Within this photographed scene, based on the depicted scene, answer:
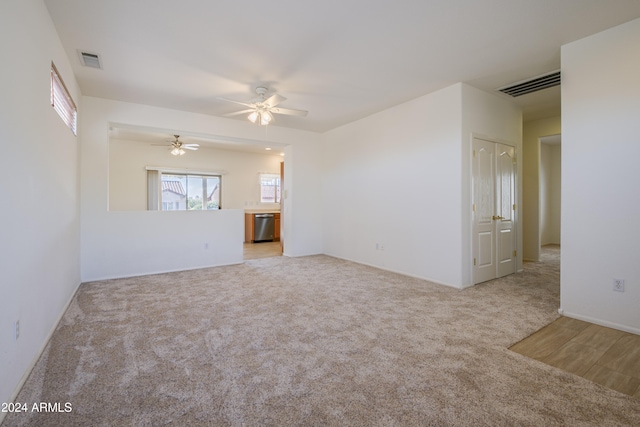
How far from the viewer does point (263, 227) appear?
8.66 meters

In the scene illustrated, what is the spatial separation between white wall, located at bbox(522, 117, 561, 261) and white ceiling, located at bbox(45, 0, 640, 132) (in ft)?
6.33

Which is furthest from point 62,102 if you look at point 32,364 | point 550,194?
point 550,194

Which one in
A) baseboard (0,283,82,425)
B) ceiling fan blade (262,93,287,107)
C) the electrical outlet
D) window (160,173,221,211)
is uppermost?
ceiling fan blade (262,93,287,107)

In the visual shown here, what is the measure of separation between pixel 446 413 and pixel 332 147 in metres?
5.39

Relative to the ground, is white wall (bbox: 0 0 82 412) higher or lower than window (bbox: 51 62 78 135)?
lower

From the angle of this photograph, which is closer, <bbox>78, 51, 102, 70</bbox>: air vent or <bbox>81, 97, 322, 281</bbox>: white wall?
<bbox>78, 51, 102, 70</bbox>: air vent

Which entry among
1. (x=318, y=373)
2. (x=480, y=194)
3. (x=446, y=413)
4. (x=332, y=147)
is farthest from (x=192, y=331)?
(x=332, y=147)

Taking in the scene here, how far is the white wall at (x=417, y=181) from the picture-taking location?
3947mm

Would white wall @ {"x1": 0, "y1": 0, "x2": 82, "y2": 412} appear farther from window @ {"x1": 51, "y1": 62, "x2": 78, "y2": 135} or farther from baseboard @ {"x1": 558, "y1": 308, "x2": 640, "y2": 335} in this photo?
baseboard @ {"x1": 558, "y1": 308, "x2": 640, "y2": 335}

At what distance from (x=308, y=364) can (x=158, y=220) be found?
3938mm

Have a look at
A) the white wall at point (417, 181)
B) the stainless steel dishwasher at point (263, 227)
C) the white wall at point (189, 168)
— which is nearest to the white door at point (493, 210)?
the white wall at point (417, 181)

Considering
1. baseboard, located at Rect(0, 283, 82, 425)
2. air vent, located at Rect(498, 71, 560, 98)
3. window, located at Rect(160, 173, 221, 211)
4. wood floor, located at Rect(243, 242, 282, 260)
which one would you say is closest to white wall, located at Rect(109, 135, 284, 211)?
window, located at Rect(160, 173, 221, 211)

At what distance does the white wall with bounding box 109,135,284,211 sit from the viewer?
23.7 feet

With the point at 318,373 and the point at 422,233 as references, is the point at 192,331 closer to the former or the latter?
the point at 318,373
